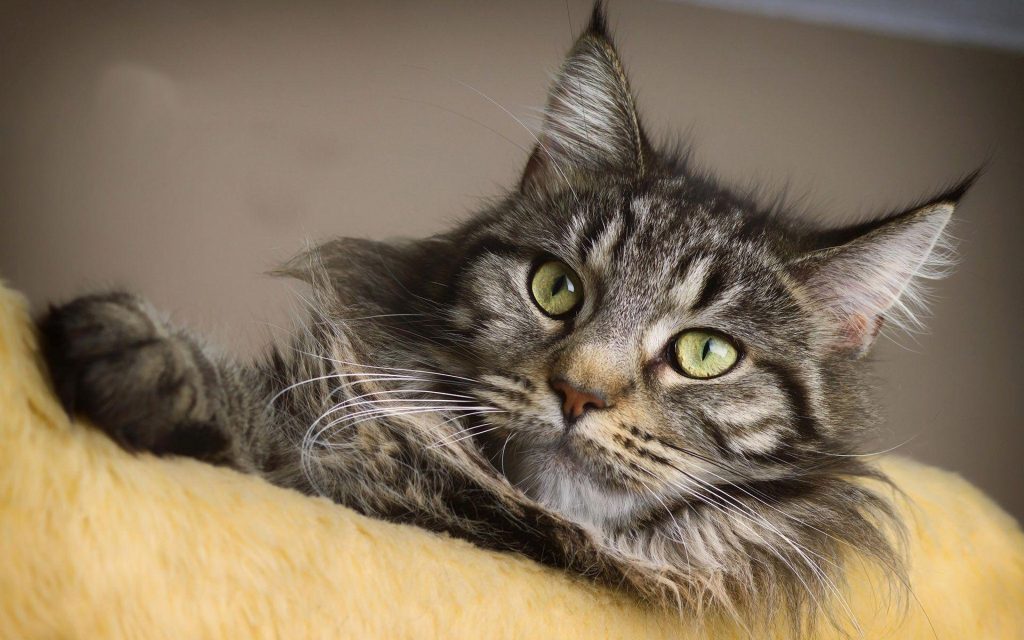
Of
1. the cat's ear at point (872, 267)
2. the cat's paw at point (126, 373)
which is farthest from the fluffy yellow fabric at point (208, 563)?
the cat's ear at point (872, 267)

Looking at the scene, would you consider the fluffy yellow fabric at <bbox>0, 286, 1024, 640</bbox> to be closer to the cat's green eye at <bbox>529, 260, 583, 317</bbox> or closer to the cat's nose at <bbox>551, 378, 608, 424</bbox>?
the cat's nose at <bbox>551, 378, 608, 424</bbox>

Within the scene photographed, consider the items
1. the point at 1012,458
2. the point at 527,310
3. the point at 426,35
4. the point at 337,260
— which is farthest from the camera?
the point at 1012,458

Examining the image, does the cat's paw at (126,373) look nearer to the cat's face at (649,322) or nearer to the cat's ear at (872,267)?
the cat's face at (649,322)

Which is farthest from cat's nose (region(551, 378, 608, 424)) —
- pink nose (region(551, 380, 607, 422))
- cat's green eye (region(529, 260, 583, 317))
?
cat's green eye (region(529, 260, 583, 317))

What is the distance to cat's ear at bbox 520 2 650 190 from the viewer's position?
3.04ft

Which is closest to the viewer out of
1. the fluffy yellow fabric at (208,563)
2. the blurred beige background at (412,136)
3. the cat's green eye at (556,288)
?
the fluffy yellow fabric at (208,563)

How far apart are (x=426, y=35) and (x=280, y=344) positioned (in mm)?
509

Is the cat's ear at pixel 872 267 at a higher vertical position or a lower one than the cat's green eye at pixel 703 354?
higher

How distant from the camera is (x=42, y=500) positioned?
451 mm

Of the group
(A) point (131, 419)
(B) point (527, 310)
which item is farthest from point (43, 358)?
(B) point (527, 310)

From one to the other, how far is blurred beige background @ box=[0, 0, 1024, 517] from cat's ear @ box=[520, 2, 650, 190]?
7cm

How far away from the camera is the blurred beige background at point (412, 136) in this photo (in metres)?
0.96

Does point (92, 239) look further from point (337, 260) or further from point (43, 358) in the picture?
point (43, 358)

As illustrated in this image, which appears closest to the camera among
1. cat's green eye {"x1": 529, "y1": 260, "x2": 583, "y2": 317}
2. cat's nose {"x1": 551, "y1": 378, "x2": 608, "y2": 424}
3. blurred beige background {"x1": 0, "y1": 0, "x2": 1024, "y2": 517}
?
cat's nose {"x1": 551, "y1": 378, "x2": 608, "y2": 424}
